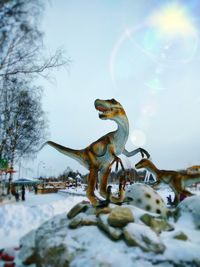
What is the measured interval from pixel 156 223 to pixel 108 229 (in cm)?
85


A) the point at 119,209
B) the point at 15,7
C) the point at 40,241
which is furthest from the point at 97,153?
the point at 15,7

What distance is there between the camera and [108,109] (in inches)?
257

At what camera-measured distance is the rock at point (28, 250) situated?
18.2ft

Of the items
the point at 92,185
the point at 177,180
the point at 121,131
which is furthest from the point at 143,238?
the point at 177,180

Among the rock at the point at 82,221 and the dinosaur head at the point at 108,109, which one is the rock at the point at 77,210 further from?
the dinosaur head at the point at 108,109

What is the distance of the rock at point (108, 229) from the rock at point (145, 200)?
1.18 meters

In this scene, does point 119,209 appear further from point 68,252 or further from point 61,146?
point 61,146

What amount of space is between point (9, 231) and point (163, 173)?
413 cm

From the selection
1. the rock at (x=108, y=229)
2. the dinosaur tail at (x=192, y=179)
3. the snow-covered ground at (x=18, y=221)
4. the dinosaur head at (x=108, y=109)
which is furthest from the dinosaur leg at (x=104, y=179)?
the dinosaur tail at (x=192, y=179)

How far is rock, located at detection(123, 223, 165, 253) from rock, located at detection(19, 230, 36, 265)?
1780mm

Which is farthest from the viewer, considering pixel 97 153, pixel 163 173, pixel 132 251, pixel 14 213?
pixel 14 213

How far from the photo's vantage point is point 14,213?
9.77m

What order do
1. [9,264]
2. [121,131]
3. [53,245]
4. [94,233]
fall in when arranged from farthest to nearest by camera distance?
[121,131]
[9,264]
[94,233]
[53,245]

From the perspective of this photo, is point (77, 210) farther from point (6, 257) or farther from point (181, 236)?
point (181, 236)
